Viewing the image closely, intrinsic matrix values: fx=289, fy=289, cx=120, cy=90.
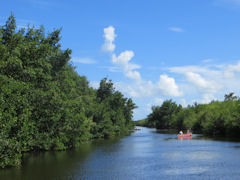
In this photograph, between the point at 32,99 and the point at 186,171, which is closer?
the point at 186,171

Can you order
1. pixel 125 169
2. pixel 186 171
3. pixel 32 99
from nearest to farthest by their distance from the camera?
pixel 186 171, pixel 125 169, pixel 32 99

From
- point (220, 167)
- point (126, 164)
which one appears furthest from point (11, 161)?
point (220, 167)

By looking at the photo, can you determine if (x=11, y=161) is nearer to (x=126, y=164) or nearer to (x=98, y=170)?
(x=98, y=170)

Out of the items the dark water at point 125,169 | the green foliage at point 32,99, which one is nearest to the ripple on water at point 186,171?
the dark water at point 125,169

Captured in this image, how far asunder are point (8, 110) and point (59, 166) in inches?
355

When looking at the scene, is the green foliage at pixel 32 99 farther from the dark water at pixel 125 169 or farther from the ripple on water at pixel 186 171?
the ripple on water at pixel 186 171

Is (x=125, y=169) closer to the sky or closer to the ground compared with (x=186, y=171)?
closer to the ground

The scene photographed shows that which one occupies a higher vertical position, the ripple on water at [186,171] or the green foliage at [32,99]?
the green foliage at [32,99]

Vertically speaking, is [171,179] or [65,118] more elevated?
[65,118]

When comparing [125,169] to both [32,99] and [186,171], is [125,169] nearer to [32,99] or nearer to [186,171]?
[186,171]

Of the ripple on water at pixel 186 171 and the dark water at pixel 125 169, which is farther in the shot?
the ripple on water at pixel 186 171

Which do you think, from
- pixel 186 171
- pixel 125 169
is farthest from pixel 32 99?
pixel 186 171

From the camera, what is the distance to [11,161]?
3055 centimetres

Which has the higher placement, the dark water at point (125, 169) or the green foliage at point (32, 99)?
the green foliage at point (32, 99)
